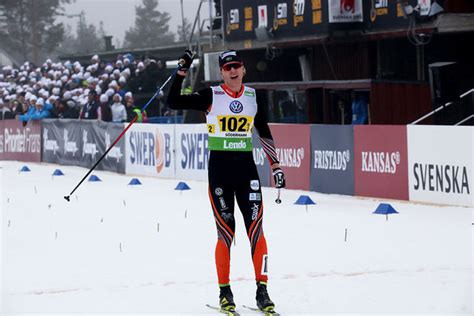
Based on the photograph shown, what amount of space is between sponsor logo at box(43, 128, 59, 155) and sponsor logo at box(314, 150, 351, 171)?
12.3m

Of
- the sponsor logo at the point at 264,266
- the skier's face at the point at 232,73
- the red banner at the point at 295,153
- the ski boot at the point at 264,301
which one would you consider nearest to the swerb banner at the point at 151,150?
the red banner at the point at 295,153

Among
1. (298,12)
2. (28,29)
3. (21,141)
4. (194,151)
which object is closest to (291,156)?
(194,151)

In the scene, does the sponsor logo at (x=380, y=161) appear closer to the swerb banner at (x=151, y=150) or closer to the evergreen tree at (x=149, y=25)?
the swerb banner at (x=151, y=150)

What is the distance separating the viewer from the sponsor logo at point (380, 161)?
18.8m

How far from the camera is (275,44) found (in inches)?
1147

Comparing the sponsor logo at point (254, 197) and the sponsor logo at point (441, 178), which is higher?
the sponsor logo at point (254, 197)

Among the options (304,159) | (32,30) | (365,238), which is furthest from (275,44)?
(32,30)

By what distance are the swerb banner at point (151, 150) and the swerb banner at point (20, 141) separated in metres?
6.01

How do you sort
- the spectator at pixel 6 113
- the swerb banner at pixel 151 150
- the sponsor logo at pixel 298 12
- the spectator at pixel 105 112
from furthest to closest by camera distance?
1. the spectator at pixel 6 113
2. the spectator at pixel 105 112
3. the sponsor logo at pixel 298 12
4. the swerb banner at pixel 151 150

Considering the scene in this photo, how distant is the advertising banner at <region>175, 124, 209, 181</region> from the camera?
23.8 m

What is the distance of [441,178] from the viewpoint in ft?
57.3

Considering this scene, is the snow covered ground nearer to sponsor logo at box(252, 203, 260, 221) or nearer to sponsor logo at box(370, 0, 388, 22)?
sponsor logo at box(252, 203, 260, 221)

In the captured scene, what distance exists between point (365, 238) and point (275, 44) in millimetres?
15974

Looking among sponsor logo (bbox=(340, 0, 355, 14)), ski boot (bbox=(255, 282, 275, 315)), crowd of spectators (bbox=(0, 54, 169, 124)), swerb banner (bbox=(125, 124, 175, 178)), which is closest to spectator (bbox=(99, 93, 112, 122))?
crowd of spectators (bbox=(0, 54, 169, 124))
